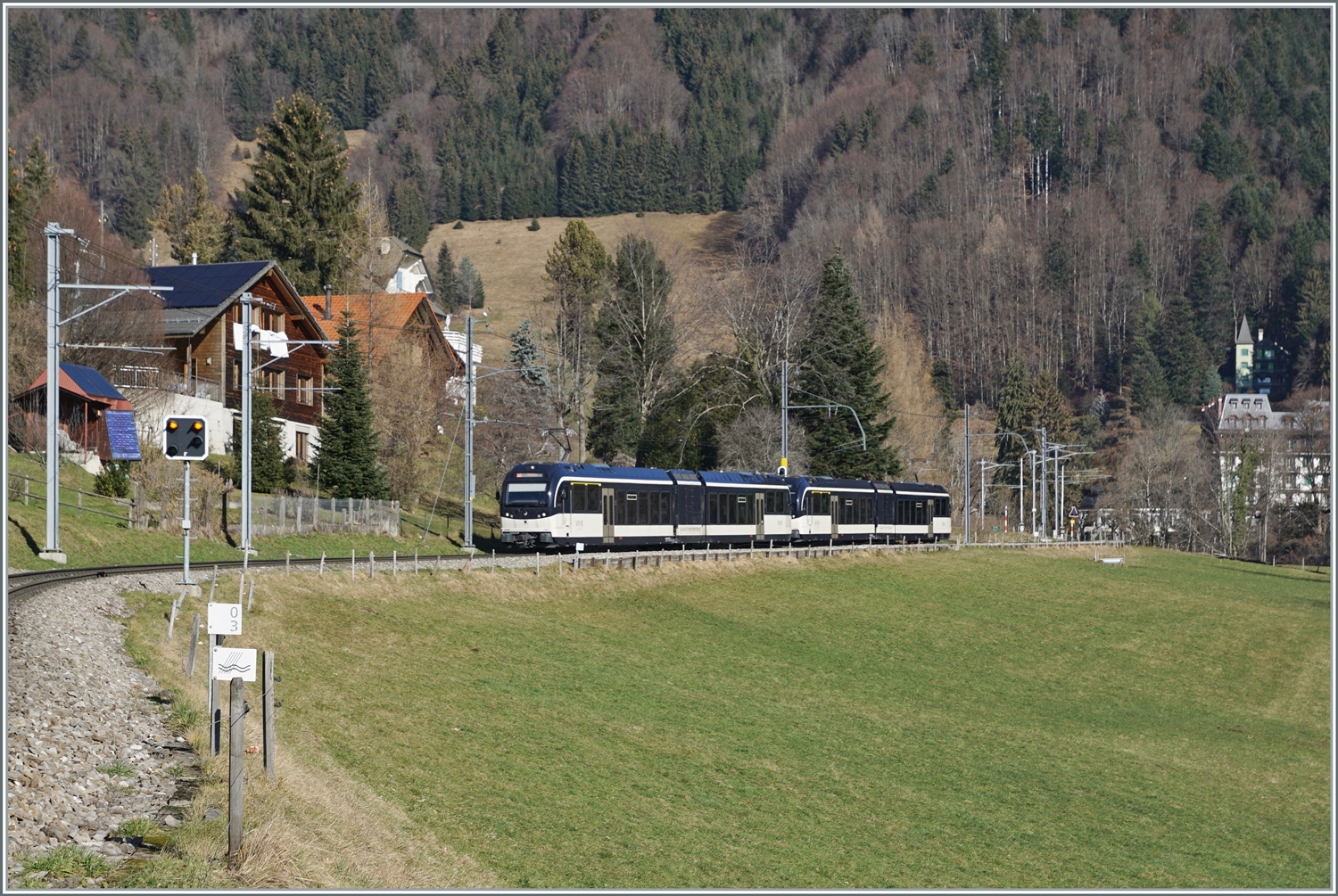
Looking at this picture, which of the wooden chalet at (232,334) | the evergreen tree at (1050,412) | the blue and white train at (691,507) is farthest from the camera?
the evergreen tree at (1050,412)

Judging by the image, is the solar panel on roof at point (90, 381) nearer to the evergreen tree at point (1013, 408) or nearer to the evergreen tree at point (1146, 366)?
the evergreen tree at point (1013, 408)

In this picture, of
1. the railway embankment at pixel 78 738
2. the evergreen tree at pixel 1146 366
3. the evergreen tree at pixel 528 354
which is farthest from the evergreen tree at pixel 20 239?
the evergreen tree at pixel 1146 366

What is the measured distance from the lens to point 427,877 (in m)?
15.3

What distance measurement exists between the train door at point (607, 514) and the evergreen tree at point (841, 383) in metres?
33.4

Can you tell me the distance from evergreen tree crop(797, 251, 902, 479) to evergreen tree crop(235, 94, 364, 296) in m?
30.2

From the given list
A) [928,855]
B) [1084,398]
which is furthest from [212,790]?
[1084,398]

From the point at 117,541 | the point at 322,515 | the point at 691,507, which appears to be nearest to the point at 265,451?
the point at 322,515

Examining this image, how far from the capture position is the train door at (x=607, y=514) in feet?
159

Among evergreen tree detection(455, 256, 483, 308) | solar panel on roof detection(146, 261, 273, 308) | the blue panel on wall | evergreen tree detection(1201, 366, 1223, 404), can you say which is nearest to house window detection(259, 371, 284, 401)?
solar panel on roof detection(146, 261, 273, 308)

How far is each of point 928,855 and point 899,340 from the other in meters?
109

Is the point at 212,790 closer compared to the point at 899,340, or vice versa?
the point at 212,790

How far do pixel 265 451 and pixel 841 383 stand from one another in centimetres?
3987

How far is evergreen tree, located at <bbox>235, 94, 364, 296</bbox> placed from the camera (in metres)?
88.2

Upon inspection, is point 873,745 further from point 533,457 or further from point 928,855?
point 533,457
